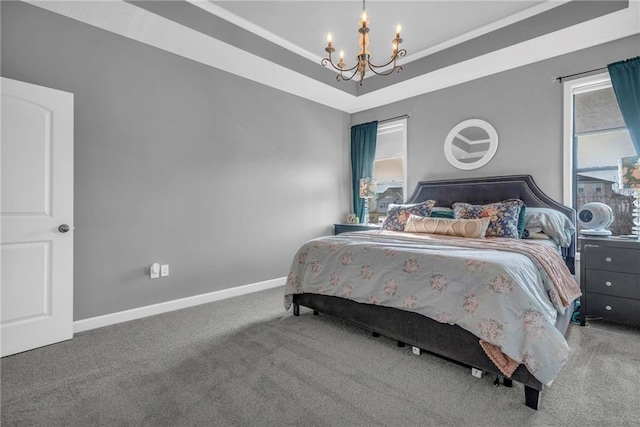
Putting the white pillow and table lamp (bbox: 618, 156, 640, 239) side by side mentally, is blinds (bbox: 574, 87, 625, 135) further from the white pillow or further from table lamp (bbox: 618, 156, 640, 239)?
the white pillow

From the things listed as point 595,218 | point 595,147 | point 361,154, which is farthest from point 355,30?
point 595,218

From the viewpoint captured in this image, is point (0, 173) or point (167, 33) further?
point (167, 33)

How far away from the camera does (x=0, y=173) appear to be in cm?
227

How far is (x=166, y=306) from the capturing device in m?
3.24

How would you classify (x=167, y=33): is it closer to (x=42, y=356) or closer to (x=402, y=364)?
(x=42, y=356)

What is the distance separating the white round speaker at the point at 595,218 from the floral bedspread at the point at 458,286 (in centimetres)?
128

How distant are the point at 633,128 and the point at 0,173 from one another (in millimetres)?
5373

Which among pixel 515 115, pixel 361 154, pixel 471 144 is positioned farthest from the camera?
pixel 361 154

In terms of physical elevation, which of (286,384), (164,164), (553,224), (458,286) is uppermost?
(164,164)

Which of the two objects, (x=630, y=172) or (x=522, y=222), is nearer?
(x=630, y=172)

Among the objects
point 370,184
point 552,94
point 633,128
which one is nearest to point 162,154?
point 370,184

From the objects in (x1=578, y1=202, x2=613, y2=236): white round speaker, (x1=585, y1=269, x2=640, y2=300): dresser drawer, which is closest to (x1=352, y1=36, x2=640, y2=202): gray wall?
(x1=578, y1=202, x2=613, y2=236): white round speaker

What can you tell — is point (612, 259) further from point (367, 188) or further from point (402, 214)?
point (367, 188)

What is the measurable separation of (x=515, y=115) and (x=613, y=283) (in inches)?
80.8
